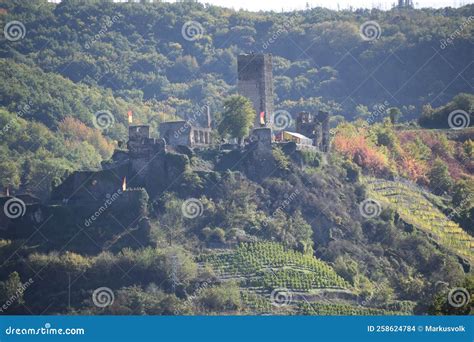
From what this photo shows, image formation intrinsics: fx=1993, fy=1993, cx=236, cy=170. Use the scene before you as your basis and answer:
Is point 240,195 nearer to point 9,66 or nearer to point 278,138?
point 278,138

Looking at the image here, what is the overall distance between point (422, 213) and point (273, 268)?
609 inches

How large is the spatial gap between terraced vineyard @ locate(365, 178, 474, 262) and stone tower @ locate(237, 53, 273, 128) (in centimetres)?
622

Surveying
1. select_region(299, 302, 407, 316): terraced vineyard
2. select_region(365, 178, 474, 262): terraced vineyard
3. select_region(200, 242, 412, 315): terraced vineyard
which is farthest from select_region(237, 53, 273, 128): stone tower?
select_region(299, 302, 407, 316): terraced vineyard

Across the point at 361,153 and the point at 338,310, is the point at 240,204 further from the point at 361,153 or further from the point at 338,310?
the point at 361,153

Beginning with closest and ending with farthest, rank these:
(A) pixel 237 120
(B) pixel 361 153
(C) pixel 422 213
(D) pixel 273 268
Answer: (D) pixel 273 268 → (A) pixel 237 120 → (C) pixel 422 213 → (B) pixel 361 153

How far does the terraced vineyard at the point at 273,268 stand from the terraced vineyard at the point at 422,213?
9197 millimetres

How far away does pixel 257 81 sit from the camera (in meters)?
96.8

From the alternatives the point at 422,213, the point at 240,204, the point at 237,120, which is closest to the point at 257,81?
the point at 237,120

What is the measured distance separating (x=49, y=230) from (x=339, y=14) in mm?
87035

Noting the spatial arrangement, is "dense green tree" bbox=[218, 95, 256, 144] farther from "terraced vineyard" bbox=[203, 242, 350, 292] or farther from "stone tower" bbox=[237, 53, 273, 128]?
"terraced vineyard" bbox=[203, 242, 350, 292]

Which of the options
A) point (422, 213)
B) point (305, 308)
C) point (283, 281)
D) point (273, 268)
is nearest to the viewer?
point (305, 308)

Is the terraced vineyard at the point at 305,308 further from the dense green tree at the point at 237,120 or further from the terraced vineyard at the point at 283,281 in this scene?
the dense green tree at the point at 237,120

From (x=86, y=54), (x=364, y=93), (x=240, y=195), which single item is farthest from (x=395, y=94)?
(x=240, y=195)

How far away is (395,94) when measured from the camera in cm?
14588
